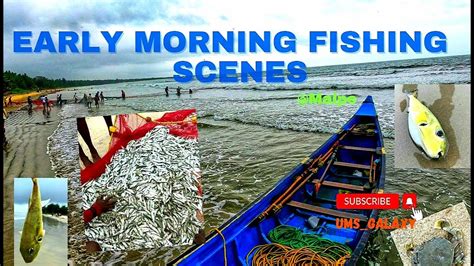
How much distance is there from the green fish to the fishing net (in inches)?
12.7

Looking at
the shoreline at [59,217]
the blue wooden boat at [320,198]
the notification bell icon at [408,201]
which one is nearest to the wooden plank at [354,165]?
the blue wooden boat at [320,198]

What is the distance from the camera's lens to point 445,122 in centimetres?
324

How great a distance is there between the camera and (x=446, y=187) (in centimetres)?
390

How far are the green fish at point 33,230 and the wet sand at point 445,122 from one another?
277cm

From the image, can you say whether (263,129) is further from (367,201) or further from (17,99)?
(17,99)

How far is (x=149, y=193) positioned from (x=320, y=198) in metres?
1.70

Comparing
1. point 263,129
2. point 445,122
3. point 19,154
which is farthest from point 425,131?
point 19,154

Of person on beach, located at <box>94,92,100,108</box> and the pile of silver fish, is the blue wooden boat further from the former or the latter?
person on beach, located at <box>94,92,100,108</box>

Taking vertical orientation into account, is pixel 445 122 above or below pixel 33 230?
above

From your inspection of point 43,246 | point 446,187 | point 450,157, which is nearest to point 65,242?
point 43,246

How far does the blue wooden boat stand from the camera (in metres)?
2.97

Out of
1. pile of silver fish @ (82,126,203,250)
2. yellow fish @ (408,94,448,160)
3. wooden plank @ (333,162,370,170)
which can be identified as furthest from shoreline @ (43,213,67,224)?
yellow fish @ (408,94,448,160)

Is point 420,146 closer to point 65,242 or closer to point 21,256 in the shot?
point 65,242

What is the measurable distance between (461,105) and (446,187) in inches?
42.5
